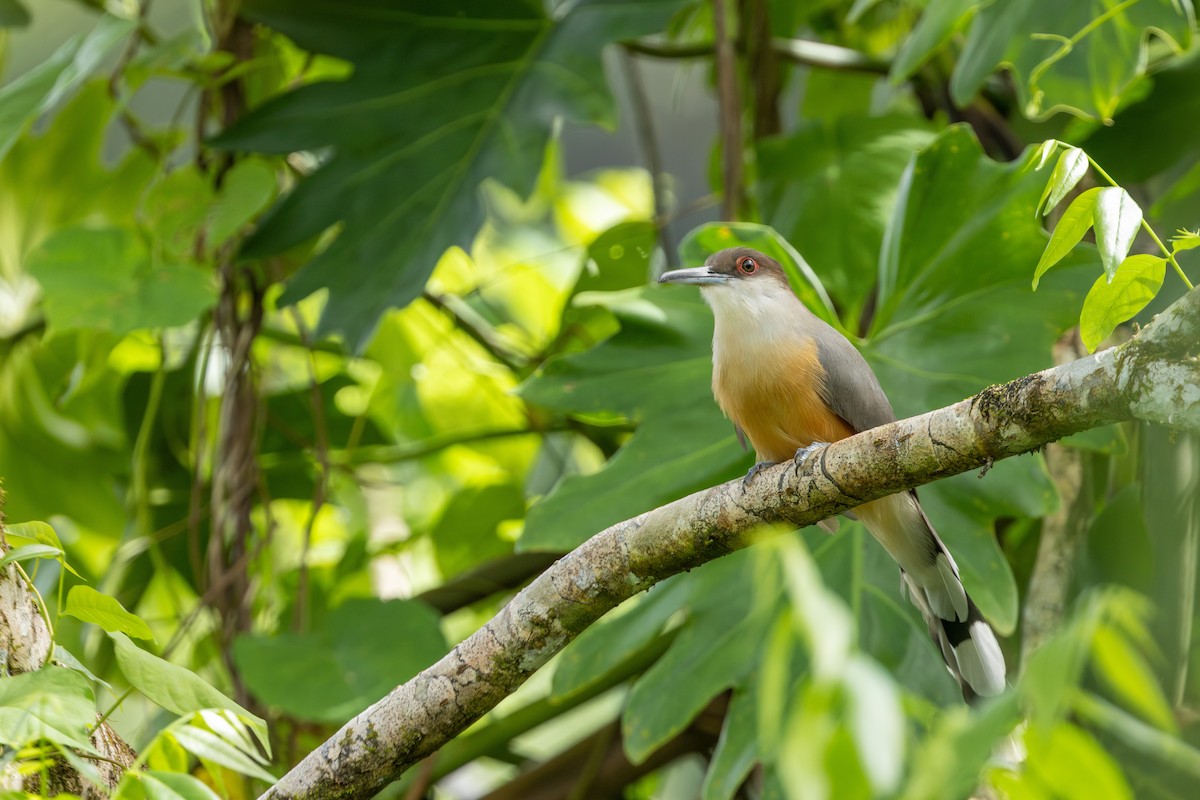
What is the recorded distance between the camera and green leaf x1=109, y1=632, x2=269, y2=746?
1383 mm

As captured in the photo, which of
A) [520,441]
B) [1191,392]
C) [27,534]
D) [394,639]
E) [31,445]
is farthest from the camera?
[520,441]

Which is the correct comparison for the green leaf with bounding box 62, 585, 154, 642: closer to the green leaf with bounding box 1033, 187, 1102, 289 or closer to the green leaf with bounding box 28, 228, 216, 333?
the green leaf with bounding box 1033, 187, 1102, 289

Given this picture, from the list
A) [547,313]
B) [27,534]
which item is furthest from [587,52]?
[27,534]

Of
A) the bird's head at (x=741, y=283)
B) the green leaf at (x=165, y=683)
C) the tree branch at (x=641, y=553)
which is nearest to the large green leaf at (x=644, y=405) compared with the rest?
the bird's head at (x=741, y=283)

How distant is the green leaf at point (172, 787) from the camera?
42.8 inches

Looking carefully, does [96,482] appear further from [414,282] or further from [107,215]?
[414,282]

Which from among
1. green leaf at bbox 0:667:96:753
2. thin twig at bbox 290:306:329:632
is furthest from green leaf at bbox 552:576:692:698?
green leaf at bbox 0:667:96:753

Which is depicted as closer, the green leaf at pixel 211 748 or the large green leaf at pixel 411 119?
the green leaf at pixel 211 748

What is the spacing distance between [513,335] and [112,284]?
1389mm

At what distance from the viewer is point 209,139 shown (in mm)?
3078

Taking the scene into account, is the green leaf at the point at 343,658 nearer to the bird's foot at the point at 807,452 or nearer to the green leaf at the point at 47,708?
the bird's foot at the point at 807,452

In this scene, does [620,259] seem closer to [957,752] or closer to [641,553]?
[641,553]

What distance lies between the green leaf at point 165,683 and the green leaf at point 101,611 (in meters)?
0.02

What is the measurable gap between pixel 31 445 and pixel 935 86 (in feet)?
10.2
